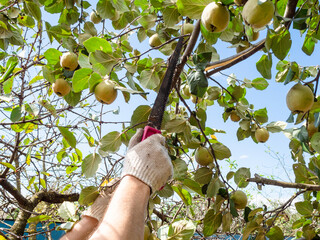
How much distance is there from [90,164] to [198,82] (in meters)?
0.70

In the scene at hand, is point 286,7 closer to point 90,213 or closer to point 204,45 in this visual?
point 204,45

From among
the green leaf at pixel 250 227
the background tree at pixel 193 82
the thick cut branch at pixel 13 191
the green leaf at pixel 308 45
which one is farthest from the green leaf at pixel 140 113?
the thick cut branch at pixel 13 191

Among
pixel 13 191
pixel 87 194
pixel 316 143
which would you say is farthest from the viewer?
pixel 13 191

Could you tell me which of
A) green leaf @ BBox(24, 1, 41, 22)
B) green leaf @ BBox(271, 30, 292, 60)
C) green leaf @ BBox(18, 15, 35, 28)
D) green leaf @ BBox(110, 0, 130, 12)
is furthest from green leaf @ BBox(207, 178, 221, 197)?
green leaf @ BBox(18, 15, 35, 28)

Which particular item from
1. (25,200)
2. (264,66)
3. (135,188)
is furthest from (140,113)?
(25,200)

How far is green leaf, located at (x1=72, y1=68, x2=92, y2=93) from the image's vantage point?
3.55ft

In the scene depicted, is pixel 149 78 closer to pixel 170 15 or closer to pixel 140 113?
pixel 140 113

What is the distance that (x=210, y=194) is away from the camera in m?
1.33

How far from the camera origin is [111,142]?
Result: 1.23m

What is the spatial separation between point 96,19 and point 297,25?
55.7 inches

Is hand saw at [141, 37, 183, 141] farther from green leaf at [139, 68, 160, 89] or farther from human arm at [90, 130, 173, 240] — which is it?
green leaf at [139, 68, 160, 89]

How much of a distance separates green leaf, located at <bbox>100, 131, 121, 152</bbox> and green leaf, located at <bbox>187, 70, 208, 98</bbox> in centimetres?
47

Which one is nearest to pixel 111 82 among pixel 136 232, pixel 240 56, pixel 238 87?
pixel 136 232

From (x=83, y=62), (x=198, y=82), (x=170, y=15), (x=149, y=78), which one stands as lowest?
(x=198, y=82)
